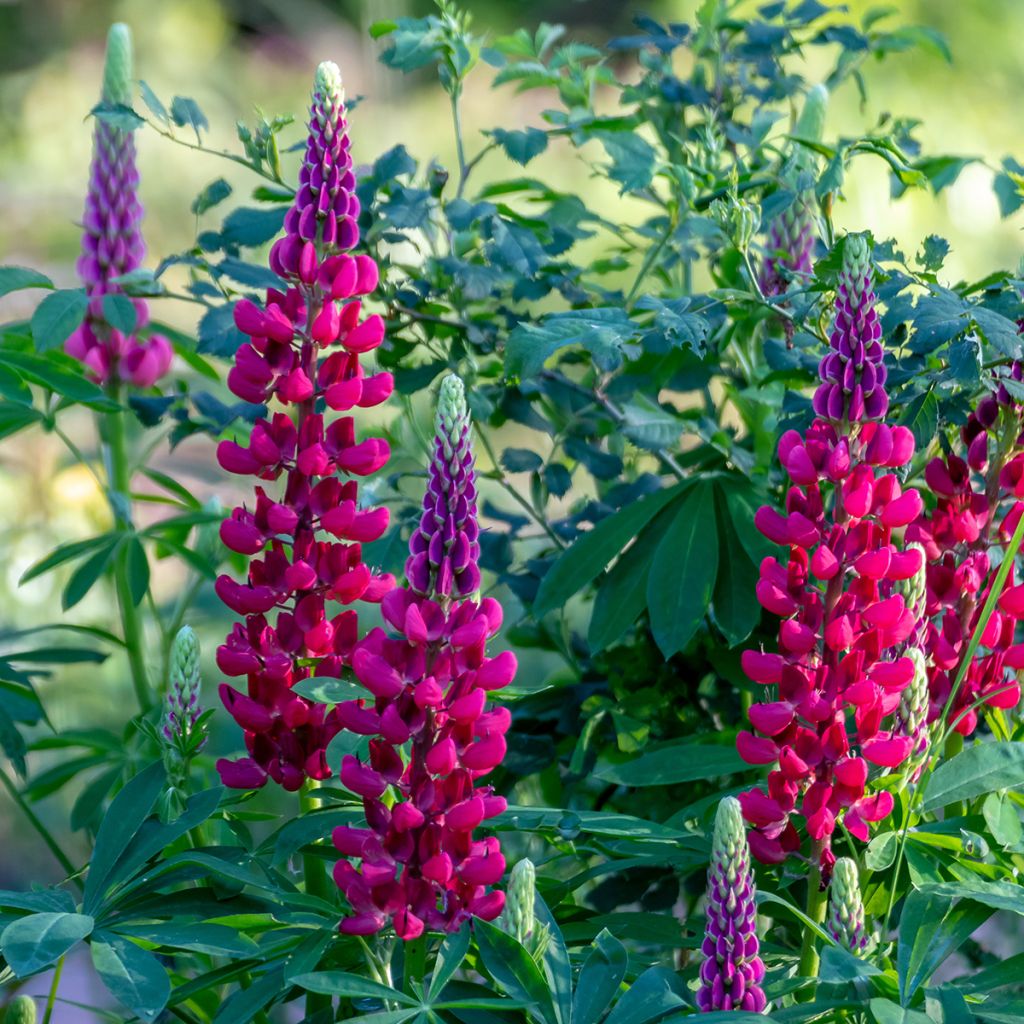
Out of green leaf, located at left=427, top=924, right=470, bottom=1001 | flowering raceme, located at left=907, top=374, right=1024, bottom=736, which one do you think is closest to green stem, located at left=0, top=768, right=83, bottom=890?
green leaf, located at left=427, top=924, right=470, bottom=1001

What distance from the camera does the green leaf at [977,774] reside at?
136 centimetres

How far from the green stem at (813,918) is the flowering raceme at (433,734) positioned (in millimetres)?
336

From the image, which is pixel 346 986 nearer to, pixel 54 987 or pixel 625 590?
pixel 54 987

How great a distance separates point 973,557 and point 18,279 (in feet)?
4.10

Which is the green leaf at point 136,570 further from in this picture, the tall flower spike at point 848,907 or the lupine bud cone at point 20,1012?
the tall flower spike at point 848,907

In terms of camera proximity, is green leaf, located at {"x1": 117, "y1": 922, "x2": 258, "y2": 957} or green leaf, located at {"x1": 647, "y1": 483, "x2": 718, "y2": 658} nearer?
green leaf, located at {"x1": 117, "y1": 922, "x2": 258, "y2": 957}

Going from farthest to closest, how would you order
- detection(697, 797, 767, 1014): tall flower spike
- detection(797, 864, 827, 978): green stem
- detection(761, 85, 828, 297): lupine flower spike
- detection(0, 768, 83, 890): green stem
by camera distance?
detection(761, 85, 828, 297): lupine flower spike → detection(0, 768, 83, 890): green stem → detection(797, 864, 827, 978): green stem → detection(697, 797, 767, 1014): tall flower spike

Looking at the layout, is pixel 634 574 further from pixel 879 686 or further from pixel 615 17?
pixel 615 17

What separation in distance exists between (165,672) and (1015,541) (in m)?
1.22

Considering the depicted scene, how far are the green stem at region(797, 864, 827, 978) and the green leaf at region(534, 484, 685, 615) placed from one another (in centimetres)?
52

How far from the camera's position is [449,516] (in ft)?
3.89

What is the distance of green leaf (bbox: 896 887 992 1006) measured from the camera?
1.23 meters

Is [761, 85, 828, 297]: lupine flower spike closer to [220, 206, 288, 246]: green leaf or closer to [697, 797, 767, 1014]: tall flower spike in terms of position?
[220, 206, 288, 246]: green leaf

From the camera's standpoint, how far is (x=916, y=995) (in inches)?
48.8
